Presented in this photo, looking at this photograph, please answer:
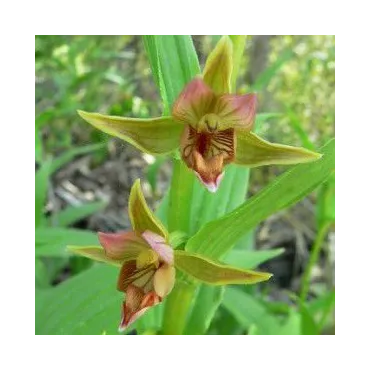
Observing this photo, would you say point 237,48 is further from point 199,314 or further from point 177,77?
point 199,314

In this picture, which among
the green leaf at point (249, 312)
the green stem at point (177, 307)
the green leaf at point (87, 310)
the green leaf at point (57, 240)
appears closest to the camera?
the green stem at point (177, 307)

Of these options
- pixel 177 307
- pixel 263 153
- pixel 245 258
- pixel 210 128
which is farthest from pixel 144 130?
pixel 245 258

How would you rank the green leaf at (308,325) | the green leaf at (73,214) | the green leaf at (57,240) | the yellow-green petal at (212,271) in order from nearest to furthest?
the yellow-green petal at (212,271)
the green leaf at (308,325)
the green leaf at (57,240)
the green leaf at (73,214)

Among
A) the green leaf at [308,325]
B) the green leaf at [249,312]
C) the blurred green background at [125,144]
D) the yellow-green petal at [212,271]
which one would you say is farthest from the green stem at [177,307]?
the blurred green background at [125,144]

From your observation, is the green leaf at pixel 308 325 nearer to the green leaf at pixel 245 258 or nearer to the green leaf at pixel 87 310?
the green leaf at pixel 245 258
